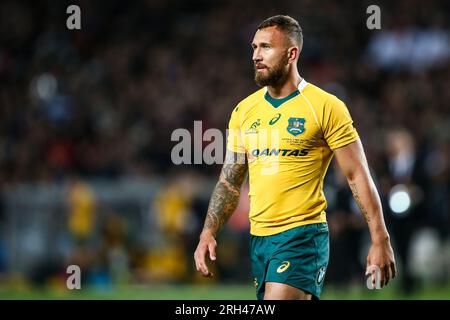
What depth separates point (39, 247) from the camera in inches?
648

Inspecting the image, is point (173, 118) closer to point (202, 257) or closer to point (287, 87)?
point (287, 87)

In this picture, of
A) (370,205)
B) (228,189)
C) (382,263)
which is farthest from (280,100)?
(382,263)

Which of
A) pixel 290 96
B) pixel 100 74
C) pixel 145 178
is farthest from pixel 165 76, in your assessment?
pixel 290 96

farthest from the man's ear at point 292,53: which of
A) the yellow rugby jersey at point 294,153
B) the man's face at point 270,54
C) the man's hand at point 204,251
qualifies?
the man's hand at point 204,251

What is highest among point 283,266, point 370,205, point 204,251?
point 370,205

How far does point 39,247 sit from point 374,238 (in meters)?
11.3

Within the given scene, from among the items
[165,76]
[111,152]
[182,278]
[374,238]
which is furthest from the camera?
[165,76]

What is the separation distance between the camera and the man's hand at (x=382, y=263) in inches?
230

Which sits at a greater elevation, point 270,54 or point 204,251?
point 270,54

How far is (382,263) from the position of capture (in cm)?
587

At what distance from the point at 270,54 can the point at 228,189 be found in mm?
991

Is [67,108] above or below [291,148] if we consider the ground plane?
above

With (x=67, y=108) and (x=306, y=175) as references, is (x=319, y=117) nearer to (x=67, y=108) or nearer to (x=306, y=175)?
(x=306, y=175)

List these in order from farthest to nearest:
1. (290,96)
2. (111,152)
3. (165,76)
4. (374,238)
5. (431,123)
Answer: (165,76) → (111,152) → (431,123) → (290,96) → (374,238)
